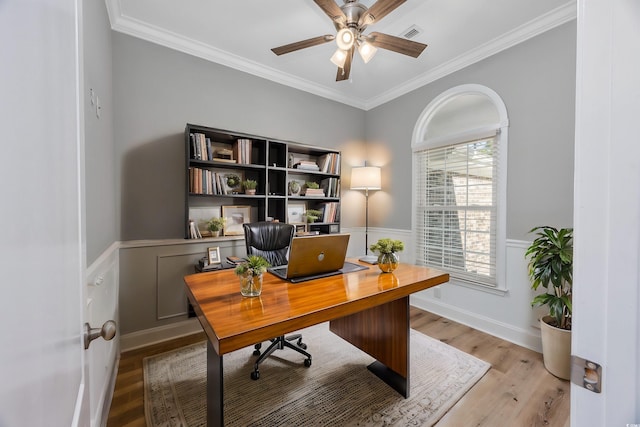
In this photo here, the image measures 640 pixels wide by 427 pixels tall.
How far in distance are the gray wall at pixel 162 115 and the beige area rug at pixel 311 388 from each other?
128 centimetres

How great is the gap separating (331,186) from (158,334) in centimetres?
247

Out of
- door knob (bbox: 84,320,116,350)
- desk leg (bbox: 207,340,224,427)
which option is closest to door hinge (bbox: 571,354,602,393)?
door knob (bbox: 84,320,116,350)

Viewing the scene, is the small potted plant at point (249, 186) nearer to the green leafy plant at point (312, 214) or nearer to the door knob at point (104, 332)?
the green leafy plant at point (312, 214)

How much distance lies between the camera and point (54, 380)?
0.38 meters

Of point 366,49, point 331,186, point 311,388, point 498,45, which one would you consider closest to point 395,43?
point 366,49

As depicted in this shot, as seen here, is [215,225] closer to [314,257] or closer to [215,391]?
[314,257]

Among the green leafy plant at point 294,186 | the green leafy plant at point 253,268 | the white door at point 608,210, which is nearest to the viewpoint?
the white door at point 608,210

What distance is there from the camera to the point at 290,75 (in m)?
3.24

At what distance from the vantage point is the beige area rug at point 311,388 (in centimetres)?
156

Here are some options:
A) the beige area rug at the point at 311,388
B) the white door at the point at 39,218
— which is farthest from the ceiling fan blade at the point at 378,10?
the beige area rug at the point at 311,388

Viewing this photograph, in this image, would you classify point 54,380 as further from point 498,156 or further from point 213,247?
point 498,156

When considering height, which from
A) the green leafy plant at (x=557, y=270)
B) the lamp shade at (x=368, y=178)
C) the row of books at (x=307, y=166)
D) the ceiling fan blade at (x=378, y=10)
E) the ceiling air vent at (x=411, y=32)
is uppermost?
the ceiling air vent at (x=411, y=32)

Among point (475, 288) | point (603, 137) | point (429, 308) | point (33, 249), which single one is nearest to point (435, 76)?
point (475, 288)

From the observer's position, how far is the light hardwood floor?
157 centimetres
